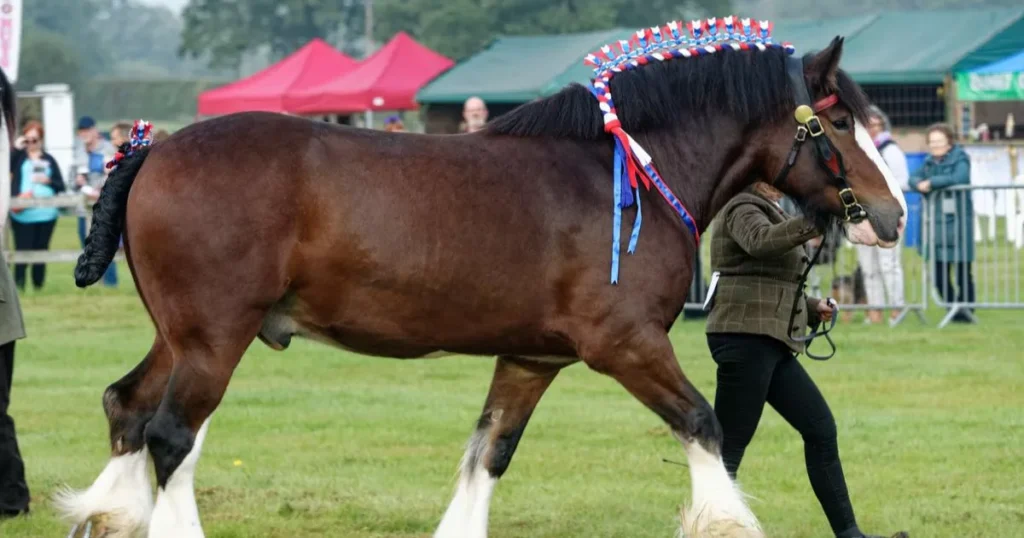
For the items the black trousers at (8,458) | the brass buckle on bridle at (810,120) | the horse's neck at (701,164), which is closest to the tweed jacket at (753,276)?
the horse's neck at (701,164)

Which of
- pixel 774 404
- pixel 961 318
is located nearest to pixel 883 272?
pixel 961 318

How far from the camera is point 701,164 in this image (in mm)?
6102

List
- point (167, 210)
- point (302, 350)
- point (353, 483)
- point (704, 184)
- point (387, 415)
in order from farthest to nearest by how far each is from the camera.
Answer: point (302, 350) → point (387, 415) → point (353, 483) → point (704, 184) → point (167, 210)

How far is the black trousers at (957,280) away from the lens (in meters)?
14.2

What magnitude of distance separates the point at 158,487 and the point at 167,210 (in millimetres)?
1024

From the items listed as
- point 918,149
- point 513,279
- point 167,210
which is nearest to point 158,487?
point 167,210

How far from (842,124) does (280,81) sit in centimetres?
3028

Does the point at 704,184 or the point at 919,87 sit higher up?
the point at 704,184

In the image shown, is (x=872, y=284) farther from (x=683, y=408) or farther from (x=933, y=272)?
(x=683, y=408)

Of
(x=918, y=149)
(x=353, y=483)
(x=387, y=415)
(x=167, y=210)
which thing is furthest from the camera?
(x=918, y=149)

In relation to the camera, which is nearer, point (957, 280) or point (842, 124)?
point (842, 124)

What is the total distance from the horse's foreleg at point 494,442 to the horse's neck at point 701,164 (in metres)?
0.89

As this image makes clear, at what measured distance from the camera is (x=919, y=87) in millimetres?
31125

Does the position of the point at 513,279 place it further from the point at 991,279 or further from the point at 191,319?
the point at 991,279
